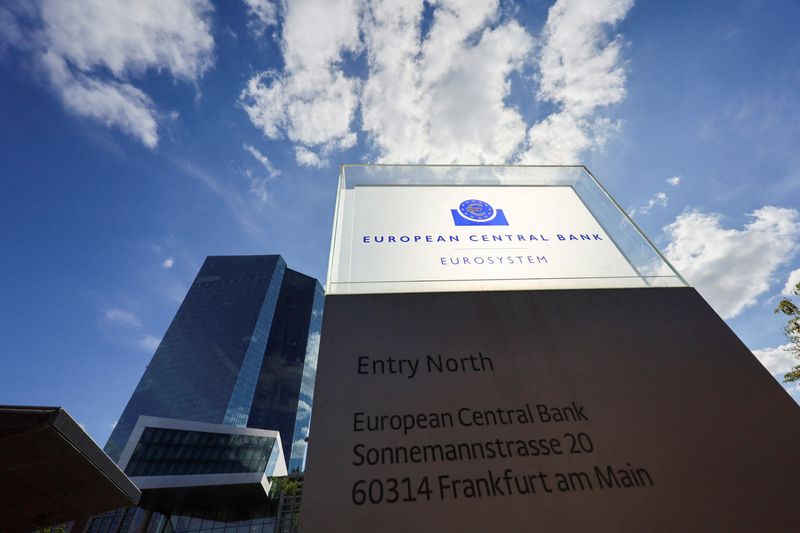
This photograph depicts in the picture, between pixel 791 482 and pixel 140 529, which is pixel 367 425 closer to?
pixel 791 482

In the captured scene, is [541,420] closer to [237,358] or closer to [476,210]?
[476,210]

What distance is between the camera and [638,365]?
10.9ft

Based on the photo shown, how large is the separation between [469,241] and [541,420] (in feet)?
7.81

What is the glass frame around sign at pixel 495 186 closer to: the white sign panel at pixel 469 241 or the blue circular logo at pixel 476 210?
the white sign panel at pixel 469 241

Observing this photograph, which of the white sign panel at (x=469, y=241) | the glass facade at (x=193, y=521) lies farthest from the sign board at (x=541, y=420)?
the glass facade at (x=193, y=521)

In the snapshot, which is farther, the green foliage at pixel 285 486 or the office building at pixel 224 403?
the green foliage at pixel 285 486

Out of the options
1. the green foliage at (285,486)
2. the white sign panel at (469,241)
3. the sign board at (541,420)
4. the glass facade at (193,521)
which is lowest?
the sign board at (541,420)

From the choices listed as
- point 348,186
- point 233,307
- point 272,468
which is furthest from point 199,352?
point 348,186

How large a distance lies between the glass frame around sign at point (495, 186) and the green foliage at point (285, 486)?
1278 inches

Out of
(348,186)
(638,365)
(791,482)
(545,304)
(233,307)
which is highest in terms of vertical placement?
(233,307)

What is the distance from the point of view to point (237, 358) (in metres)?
84.8

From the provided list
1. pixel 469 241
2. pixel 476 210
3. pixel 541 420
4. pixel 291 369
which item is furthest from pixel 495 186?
pixel 291 369

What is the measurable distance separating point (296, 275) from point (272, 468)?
272ft

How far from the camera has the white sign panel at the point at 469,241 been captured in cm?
401
